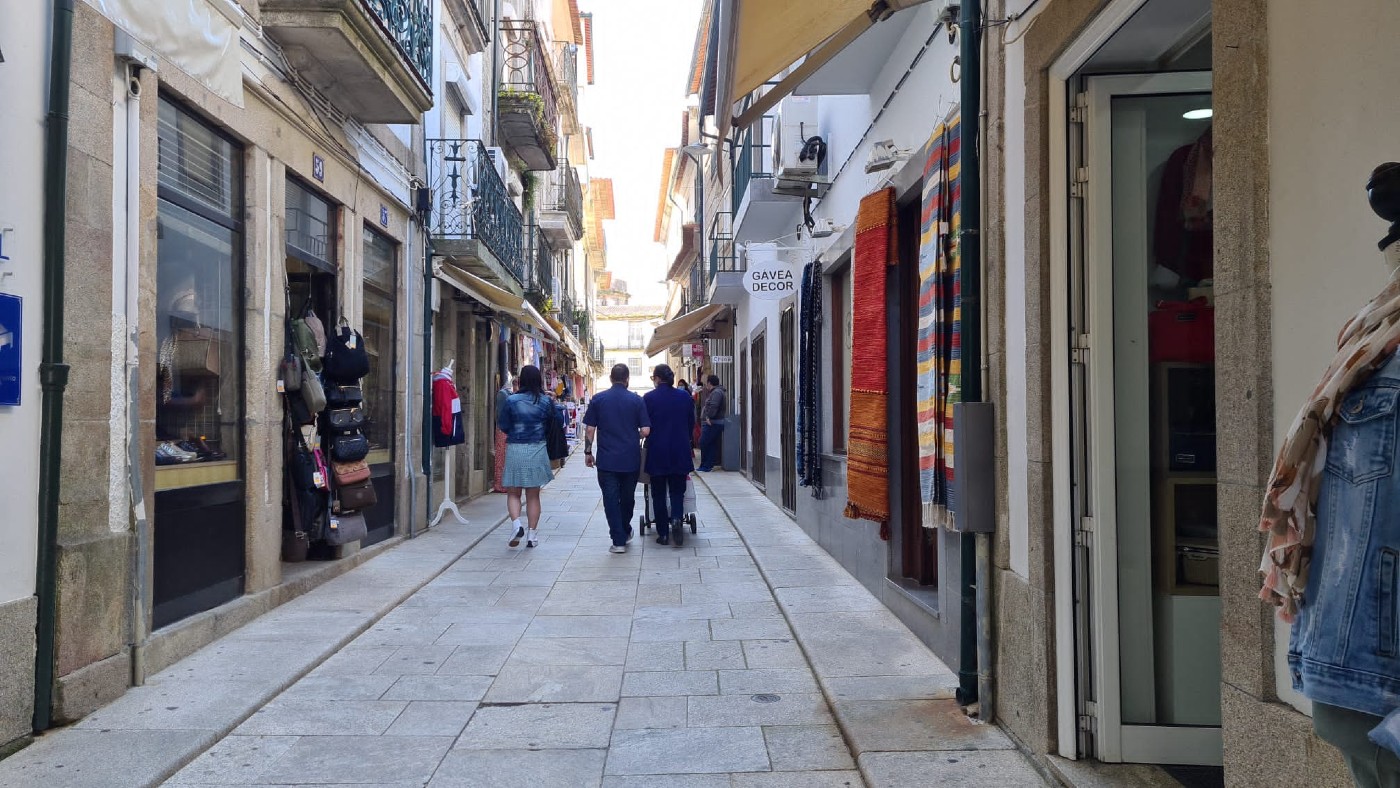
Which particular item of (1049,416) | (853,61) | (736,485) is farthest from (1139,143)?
(736,485)

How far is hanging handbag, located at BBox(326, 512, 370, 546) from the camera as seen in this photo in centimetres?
812

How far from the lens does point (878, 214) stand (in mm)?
6875

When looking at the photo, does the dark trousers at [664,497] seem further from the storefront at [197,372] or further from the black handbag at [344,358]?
the storefront at [197,372]

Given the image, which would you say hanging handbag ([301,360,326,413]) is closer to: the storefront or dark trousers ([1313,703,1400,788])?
the storefront

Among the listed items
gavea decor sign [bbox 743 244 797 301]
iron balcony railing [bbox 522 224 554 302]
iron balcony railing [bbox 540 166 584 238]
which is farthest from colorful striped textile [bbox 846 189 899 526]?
iron balcony railing [bbox 540 166 584 238]

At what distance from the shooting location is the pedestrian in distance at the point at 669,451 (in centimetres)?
1067

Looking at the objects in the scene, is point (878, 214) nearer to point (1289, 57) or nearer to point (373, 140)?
point (1289, 57)

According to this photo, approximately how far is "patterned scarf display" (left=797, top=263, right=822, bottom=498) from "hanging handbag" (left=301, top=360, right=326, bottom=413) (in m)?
4.11

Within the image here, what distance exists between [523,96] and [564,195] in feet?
31.0

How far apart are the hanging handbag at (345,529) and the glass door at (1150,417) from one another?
5925 millimetres

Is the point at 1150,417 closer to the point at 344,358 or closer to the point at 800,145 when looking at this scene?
the point at 344,358

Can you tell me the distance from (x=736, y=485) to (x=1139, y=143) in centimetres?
1403

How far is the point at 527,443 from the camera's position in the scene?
1038 cm

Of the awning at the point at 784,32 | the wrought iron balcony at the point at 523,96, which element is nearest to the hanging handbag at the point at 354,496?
the awning at the point at 784,32
